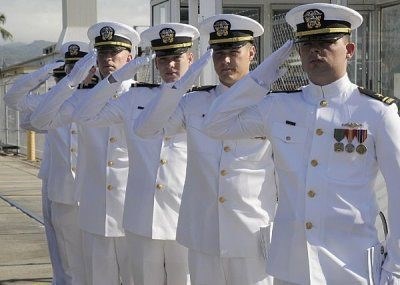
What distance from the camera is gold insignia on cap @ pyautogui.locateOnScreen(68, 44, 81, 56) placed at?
5.69 meters

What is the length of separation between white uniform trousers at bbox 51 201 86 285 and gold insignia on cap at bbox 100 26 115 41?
1.37 metres

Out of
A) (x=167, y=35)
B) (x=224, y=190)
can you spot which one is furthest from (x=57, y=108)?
(x=224, y=190)

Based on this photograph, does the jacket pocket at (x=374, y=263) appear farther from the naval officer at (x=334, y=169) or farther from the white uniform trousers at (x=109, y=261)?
the white uniform trousers at (x=109, y=261)

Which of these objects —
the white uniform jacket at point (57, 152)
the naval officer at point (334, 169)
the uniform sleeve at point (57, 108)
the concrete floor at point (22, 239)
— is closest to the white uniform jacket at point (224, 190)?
the naval officer at point (334, 169)

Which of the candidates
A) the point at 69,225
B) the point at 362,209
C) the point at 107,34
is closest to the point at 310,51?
the point at 362,209

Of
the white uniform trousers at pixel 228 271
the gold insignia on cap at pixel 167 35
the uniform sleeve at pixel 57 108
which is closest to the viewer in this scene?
the white uniform trousers at pixel 228 271

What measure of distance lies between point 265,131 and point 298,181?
0.32 meters

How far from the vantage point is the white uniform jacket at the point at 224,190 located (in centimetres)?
367

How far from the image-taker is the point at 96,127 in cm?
479

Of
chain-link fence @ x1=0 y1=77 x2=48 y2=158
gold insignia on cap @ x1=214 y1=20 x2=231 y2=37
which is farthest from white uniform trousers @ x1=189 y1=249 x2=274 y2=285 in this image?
chain-link fence @ x1=0 y1=77 x2=48 y2=158

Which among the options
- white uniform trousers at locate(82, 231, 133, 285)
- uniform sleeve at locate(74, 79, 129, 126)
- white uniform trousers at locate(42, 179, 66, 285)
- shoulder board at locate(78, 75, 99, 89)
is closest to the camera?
uniform sleeve at locate(74, 79, 129, 126)

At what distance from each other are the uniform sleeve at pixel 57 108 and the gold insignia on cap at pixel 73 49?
0.61m

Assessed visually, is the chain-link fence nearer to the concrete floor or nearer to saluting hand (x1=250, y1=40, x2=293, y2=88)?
the concrete floor

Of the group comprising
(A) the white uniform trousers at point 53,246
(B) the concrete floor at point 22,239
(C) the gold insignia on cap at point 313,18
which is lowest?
(B) the concrete floor at point 22,239
